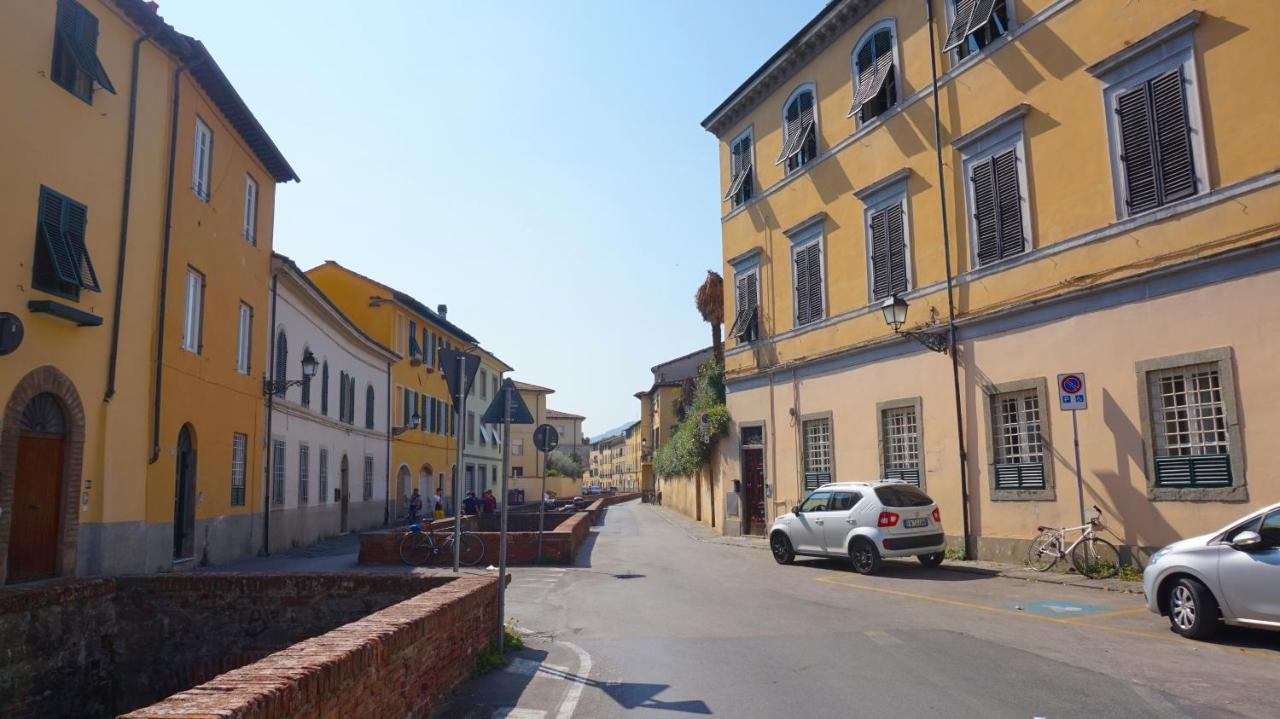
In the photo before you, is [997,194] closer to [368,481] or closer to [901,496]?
[901,496]

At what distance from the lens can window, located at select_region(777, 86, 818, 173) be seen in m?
22.0

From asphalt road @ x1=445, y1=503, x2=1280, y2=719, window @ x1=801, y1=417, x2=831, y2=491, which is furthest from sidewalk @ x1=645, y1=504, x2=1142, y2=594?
window @ x1=801, y1=417, x2=831, y2=491

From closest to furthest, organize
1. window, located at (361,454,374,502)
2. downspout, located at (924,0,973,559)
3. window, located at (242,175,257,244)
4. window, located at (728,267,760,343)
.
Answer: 1. downspout, located at (924,0,973,559)
2. window, located at (242,175,257,244)
3. window, located at (728,267,760,343)
4. window, located at (361,454,374,502)

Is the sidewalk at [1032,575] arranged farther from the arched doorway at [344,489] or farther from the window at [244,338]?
the arched doorway at [344,489]

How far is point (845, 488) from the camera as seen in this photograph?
1569 cm

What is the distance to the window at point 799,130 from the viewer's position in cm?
2200

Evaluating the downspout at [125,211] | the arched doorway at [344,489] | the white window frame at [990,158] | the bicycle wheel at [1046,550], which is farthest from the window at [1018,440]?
the arched doorway at [344,489]

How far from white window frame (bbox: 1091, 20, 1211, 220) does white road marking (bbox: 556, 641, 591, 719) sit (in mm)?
10778

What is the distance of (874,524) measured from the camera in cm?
1470

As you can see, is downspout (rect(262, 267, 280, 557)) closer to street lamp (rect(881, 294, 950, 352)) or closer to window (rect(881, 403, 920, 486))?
window (rect(881, 403, 920, 486))

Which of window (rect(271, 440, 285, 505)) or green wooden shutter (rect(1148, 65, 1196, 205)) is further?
window (rect(271, 440, 285, 505))

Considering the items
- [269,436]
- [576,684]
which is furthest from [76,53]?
[576,684]

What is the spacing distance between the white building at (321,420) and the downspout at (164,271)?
253 inches

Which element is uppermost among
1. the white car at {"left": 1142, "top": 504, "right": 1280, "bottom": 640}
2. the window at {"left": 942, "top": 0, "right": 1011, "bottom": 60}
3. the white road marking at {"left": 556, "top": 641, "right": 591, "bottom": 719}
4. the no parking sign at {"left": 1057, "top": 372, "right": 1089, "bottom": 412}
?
the window at {"left": 942, "top": 0, "right": 1011, "bottom": 60}
